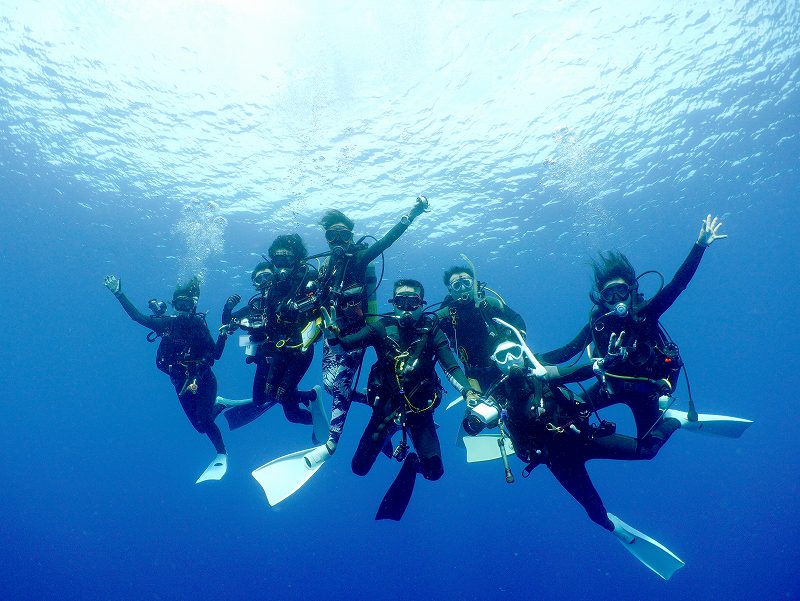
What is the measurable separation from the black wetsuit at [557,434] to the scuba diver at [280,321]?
3775 mm

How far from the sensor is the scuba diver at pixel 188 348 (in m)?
9.66

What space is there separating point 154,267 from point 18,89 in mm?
19096

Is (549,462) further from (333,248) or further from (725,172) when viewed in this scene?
(725,172)

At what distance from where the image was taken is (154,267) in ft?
106

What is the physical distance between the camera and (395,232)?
6.97 m

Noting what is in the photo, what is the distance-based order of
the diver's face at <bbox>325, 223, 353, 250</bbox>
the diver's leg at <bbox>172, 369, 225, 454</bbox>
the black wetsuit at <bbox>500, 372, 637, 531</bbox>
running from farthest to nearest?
the diver's leg at <bbox>172, 369, 225, 454</bbox> < the diver's face at <bbox>325, 223, 353, 250</bbox> < the black wetsuit at <bbox>500, 372, 637, 531</bbox>

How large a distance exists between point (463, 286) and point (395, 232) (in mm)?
1747

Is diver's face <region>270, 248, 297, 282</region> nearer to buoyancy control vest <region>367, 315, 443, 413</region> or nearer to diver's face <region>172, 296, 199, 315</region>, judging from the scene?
buoyancy control vest <region>367, 315, 443, 413</region>

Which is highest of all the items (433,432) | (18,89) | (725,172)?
(18,89)

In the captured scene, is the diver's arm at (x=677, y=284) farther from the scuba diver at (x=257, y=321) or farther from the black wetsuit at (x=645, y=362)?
the scuba diver at (x=257, y=321)

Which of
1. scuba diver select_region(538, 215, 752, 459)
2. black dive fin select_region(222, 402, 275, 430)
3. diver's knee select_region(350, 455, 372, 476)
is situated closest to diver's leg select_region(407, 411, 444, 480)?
diver's knee select_region(350, 455, 372, 476)

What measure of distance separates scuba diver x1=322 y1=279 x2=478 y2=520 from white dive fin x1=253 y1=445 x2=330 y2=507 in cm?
75

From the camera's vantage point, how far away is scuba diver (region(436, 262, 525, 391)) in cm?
773

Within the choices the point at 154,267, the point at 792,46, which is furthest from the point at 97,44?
the point at 792,46
